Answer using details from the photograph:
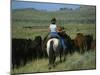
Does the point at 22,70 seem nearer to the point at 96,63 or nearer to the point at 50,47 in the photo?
the point at 50,47

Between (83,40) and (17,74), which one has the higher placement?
(83,40)

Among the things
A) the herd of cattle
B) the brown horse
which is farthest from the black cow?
the brown horse

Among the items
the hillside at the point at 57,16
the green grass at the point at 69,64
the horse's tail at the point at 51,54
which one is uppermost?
the hillside at the point at 57,16

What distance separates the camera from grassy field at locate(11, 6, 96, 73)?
2.33m

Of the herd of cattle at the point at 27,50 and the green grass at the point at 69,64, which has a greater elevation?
the herd of cattle at the point at 27,50

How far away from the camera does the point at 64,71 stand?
8.23 feet

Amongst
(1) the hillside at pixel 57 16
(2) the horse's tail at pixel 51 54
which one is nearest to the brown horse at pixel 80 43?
(1) the hillside at pixel 57 16

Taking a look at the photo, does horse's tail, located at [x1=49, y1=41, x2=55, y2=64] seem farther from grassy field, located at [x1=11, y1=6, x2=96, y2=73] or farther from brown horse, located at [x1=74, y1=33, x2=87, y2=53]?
brown horse, located at [x1=74, y1=33, x2=87, y2=53]

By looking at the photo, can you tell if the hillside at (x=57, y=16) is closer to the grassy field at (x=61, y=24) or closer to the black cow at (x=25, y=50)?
the grassy field at (x=61, y=24)

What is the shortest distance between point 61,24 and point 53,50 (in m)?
0.33

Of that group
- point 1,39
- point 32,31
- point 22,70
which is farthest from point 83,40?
point 1,39

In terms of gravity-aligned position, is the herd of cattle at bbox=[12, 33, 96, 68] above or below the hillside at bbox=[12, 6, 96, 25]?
below

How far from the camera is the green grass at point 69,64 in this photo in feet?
7.72

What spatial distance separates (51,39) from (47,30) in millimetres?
117
